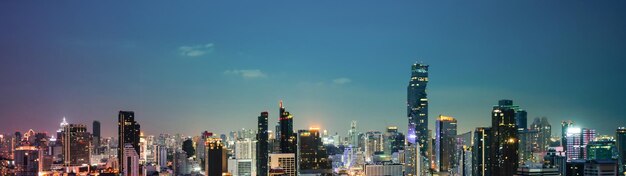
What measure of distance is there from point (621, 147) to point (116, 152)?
1391 cm

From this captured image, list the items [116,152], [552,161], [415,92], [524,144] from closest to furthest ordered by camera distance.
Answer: [552,161] → [524,144] → [116,152] → [415,92]

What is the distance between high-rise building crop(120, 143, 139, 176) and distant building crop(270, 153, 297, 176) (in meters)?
3.77

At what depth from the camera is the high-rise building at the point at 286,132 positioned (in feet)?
75.9

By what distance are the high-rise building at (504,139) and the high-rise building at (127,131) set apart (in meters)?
10.5

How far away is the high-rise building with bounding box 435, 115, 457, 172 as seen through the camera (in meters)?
23.2

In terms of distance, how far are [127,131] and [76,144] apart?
3351mm

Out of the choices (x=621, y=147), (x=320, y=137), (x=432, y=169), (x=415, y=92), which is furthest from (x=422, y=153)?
(x=621, y=147)

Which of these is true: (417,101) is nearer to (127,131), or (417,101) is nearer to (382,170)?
(382,170)

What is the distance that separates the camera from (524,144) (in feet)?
63.0

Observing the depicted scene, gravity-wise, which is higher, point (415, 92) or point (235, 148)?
point (415, 92)

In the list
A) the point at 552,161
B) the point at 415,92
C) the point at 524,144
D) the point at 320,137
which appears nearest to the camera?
the point at 552,161

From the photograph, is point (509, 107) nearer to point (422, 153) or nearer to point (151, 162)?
point (422, 153)

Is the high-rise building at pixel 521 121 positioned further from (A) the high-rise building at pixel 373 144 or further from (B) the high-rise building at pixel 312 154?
(A) the high-rise building at pixel 373 144

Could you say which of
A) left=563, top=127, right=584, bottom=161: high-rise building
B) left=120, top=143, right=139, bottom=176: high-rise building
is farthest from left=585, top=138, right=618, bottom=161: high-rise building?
left=120, top=143, right=139, bottom=176: high-rise building
